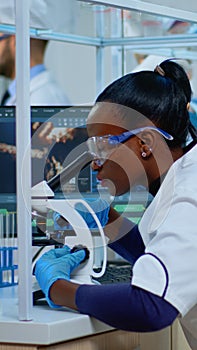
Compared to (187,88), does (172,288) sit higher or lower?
lower

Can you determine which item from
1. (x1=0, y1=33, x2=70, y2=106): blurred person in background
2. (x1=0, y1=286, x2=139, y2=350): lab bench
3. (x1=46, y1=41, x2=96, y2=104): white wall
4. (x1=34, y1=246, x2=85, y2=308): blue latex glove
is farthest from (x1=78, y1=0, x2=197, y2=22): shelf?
(x1=46, y1=41, x2=96, y2=104): white wall

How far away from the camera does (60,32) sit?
233 centimetres

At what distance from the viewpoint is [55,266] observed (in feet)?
4.70

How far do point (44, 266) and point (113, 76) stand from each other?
4.16 feet

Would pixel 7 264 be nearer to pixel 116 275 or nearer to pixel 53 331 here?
pixel 116 275

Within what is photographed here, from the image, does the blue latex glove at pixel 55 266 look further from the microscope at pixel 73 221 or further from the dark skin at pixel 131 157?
the dark skin at pixel 131 157

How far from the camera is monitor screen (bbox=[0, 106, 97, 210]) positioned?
1877mm

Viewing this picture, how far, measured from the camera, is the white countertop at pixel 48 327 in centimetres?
128

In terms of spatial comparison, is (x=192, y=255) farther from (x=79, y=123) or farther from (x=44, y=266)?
(x=79, y=123)

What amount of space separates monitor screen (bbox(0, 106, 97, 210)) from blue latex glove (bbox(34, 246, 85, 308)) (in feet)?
0.96

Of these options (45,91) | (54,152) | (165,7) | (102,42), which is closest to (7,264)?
(54,152)

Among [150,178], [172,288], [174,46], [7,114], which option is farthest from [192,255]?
[174,46]

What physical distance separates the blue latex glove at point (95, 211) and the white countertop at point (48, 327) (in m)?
0.24

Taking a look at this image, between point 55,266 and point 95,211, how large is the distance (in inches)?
9.6
